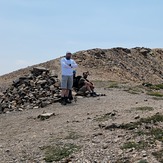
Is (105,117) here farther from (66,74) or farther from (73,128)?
(66,74)

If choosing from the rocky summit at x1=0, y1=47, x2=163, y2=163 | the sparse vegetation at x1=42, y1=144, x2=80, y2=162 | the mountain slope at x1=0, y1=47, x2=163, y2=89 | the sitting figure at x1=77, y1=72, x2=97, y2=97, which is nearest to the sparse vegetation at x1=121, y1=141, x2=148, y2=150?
the rocky summit at x1=0, y1=47, x2=163, y2=163

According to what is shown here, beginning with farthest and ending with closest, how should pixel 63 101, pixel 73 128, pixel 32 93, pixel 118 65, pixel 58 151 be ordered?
pixel 118 65
pixel 32 93
pixel 63 101
pixel 73 128
pixel 58 151

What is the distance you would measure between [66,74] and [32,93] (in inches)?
133

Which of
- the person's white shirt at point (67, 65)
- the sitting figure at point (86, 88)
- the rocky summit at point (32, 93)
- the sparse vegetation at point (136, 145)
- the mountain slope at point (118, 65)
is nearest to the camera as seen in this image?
the sparse vegetation at point (136, 145)

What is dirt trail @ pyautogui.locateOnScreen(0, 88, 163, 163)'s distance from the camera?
9422 mm

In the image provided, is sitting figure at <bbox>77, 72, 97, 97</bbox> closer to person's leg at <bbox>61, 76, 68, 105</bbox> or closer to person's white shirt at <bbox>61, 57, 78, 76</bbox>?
person's leg at <bbox>61, 76, 68, 105</bbox>

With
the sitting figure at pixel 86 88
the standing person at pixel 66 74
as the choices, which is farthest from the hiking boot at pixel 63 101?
the sitting figure at pixel 86 88

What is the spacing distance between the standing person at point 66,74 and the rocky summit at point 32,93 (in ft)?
2.97

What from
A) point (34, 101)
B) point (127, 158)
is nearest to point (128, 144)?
point (127, 158)

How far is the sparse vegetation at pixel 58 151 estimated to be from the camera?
31.2ft

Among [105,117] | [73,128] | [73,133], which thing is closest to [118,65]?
[105,117]

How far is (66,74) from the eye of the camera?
1712 cm

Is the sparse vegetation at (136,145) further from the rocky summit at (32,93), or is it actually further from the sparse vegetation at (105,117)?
the rocky summit at (32,93)

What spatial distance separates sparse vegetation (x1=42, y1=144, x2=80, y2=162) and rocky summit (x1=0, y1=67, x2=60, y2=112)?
25.1 ft
